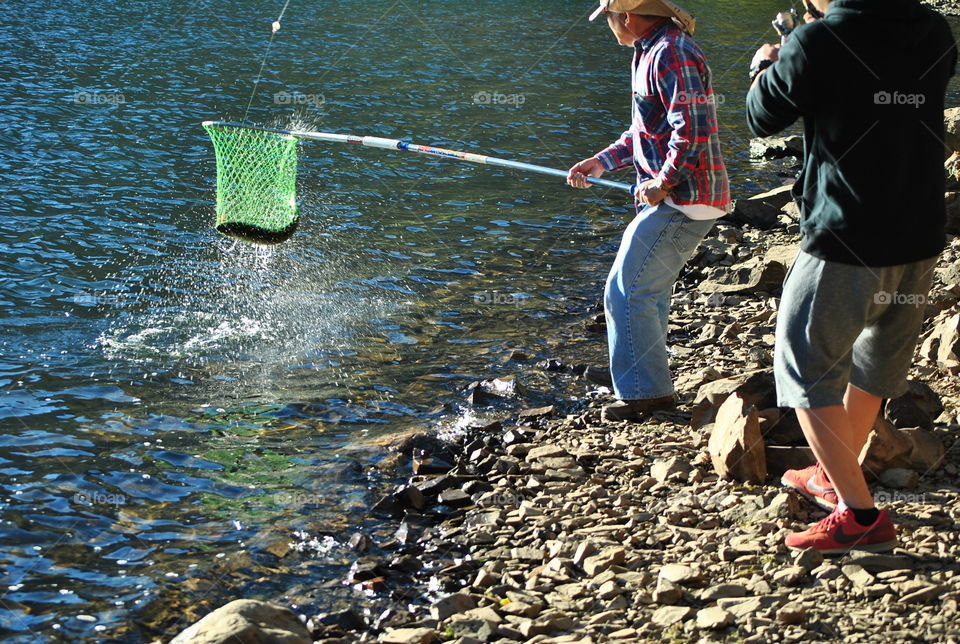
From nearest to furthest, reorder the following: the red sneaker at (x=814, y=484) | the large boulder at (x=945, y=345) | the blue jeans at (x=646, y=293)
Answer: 1. the red sneaker at (x=814, y=484)
2. the blue jeans at (x=646, y=293)
3. the large boulder at (x=945, y=345)

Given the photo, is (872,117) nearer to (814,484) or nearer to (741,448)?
(814,484)

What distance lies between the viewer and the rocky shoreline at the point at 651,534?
416 centimetres

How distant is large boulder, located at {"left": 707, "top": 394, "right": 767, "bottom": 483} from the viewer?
5297 millimetres

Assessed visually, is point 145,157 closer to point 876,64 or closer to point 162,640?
point 162,640

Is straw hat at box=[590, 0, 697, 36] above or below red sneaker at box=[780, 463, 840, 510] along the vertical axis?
above

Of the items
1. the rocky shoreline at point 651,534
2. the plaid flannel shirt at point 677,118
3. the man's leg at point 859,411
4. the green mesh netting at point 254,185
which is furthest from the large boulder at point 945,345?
the green mesh netting at point 254,185

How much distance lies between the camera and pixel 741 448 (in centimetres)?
531

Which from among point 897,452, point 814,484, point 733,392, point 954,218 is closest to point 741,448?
point 814,484

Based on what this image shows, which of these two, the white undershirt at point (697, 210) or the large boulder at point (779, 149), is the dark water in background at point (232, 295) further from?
the white undershirt at point (697, 210)

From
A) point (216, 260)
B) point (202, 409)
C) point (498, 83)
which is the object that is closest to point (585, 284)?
point (216, 260)

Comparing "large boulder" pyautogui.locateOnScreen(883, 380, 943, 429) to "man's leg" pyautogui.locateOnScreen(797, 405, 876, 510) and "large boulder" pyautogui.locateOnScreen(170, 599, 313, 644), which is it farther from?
"large boulder" pyautogui.locateOnScreen(170, 599, 313, 644)

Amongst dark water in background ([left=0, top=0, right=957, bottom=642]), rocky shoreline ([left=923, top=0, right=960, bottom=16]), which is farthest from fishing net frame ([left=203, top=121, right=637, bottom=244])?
rocky shoreline ([left=923, top=0, right=960, bottom=16])

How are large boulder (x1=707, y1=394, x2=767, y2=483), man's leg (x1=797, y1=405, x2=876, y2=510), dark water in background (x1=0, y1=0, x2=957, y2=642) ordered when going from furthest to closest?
dark water in background (x1=0, y1=0, x2=957, y2=642) < large boulder (x1=707, y1=394, x2=767, y2=483) < man's leg (x1=797, y1=405, x2=876, y2=510)

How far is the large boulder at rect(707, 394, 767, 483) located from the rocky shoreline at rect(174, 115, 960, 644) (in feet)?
0.04
